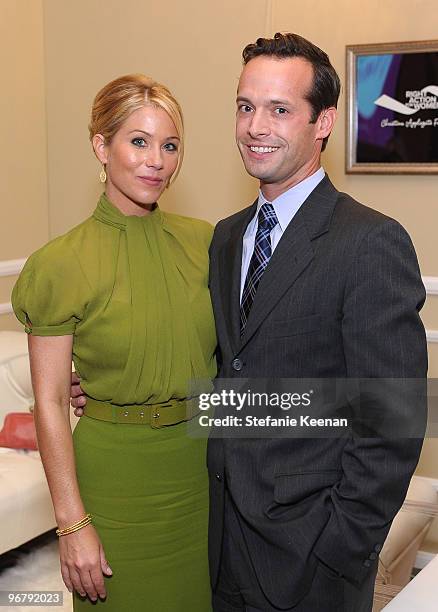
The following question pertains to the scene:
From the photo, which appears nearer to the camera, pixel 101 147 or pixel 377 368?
pixel 377 368

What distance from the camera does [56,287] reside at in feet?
7.01

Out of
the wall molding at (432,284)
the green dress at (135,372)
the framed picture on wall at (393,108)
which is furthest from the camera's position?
the wall molding at (432,284)

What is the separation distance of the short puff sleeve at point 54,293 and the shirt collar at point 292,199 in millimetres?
515

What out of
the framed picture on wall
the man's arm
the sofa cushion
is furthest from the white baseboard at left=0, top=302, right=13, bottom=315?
the man's arm

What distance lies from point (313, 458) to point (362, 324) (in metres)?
0.36

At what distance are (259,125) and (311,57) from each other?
22 cm

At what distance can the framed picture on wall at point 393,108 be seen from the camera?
4.03 metres

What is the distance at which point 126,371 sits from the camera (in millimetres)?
2162

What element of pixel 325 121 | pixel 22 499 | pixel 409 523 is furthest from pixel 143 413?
pixel 409 523

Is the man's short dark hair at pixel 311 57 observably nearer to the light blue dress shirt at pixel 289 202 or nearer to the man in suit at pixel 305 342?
the man in suit at pixel 305 342

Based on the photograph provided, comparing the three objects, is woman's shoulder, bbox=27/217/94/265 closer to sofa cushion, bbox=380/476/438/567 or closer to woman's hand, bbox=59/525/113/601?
woman's hand, bbox=59/525/113/601

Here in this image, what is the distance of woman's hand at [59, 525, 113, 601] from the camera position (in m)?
2.15

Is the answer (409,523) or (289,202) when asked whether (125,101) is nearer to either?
(289,202)

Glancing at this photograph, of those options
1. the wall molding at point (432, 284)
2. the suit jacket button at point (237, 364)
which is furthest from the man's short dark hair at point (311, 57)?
the wall molding at point (432, 284)
